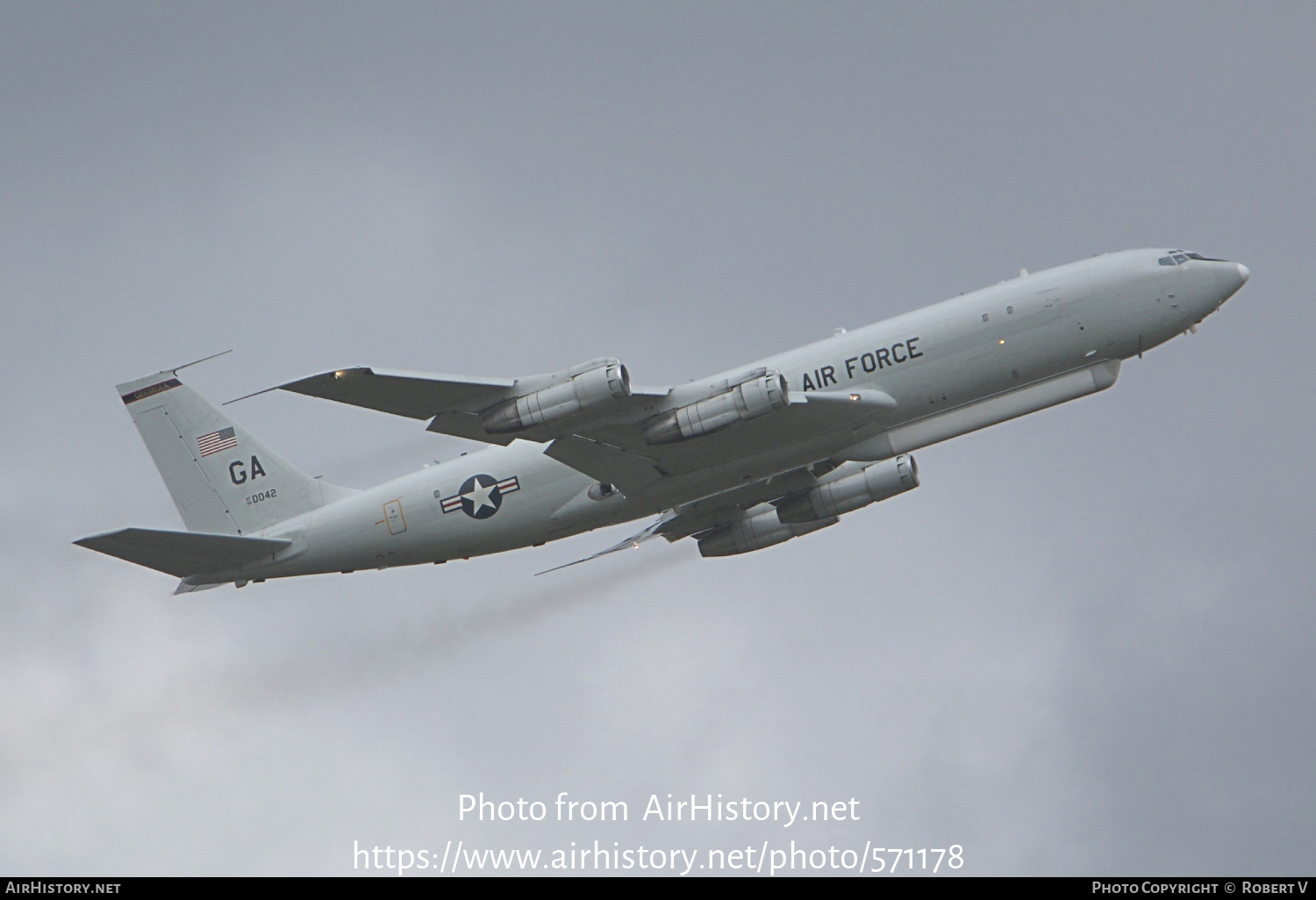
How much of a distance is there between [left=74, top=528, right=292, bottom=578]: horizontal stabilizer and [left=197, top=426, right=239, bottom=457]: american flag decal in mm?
4305

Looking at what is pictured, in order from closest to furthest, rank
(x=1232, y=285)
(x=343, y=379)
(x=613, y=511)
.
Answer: (x=343, y=379) < (x=1232, y=285) < (x=613, y=511)

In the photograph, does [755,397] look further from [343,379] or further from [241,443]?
[241,443]

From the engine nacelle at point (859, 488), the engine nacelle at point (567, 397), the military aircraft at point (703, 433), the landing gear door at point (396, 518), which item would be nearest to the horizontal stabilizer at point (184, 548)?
the military aircraft at point (703, 433)

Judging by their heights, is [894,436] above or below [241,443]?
below

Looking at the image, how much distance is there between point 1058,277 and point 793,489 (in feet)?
36.5

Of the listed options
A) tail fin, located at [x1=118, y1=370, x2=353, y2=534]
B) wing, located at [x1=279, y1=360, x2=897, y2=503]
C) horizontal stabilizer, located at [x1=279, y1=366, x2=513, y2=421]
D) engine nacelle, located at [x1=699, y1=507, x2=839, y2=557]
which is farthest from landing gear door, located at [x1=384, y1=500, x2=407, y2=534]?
engine nacelle, located at [x1=699, y1=507, x2=839, y2=557]

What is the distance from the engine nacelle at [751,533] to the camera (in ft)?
154

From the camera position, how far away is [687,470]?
41.1 m

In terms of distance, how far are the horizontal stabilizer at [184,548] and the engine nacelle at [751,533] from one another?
14.5 m

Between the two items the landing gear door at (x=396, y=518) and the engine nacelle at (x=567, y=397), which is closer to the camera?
the engine nacelle at (x=567, y=397)

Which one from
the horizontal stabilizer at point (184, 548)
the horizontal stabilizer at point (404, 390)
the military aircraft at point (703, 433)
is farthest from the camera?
the horizontal stabilizer at point (184, 548)

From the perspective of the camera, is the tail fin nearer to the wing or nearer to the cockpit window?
the wing

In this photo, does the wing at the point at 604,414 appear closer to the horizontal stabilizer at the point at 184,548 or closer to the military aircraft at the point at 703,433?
the military aircraft at the point at 703,433

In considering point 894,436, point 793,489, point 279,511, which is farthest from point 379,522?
point 894,436
